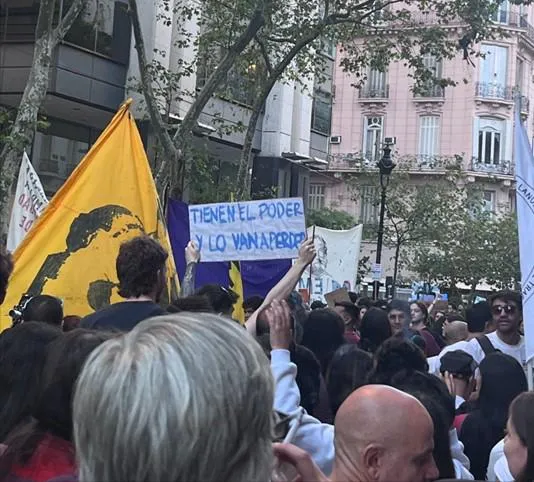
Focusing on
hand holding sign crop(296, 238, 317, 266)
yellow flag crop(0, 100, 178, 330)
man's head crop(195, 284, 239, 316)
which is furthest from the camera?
yellow flag crop(0, 100, 178, 330)

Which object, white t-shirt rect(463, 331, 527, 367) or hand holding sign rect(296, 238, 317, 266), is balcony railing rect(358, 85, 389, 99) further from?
hand holding sign rect(296, 238, 317, 266)

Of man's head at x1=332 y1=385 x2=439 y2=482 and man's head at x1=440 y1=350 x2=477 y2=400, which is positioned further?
man's head at x1=440 y1=350 x2=477 y2=400

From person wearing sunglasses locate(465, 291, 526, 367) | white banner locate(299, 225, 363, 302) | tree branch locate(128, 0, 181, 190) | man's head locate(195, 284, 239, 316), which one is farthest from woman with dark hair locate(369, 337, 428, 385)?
white banner locate(299, 225, 363, 302)

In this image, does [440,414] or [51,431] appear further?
[440,414]

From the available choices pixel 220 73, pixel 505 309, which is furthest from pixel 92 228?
pixel 220 73

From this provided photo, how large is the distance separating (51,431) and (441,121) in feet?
174

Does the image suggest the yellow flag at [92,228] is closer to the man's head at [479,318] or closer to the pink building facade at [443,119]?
the man's head at [479,318]

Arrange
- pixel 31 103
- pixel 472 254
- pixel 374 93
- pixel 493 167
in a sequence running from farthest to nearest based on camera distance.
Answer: pixel 374 93, pixel 493 167, pixel 472 254, pixel 31 103

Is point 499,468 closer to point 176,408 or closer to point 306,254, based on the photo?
point 306,254

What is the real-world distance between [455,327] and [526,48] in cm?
5095

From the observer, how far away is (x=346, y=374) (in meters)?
A: 4.95

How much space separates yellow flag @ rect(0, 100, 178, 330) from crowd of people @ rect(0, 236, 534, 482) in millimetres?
581

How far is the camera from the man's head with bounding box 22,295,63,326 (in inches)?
215

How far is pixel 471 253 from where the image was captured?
1649 inches
